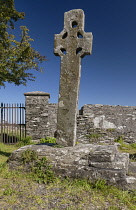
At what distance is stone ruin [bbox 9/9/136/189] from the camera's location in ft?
11.3

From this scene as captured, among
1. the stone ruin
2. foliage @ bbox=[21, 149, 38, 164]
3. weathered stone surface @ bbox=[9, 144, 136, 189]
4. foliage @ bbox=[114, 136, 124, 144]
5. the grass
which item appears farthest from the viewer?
foliage @ bbox=[114, 136, 124, 144]

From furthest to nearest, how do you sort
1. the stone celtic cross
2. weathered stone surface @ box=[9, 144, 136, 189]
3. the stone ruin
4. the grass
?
Result: the stone celtic cross, the stone ruin, weathered stone surface @ box=[9, 144, 136, 189], the grass

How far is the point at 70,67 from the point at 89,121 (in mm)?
5668

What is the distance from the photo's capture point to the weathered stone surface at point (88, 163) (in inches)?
128

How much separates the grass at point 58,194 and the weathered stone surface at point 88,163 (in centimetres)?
14

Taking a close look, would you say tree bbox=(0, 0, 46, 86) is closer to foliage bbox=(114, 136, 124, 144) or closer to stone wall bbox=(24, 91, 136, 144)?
stone wall bbox=(24, 91, 136, 144)

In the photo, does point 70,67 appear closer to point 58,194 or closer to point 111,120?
point 58,194

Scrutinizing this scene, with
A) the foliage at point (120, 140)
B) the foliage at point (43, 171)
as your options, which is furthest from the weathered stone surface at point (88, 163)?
the foliage at point (120, 140)

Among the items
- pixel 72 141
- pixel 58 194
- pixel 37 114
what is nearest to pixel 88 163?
pixel 72 141

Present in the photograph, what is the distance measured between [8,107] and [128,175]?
7.20 metres

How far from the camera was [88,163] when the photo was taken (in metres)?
3.53

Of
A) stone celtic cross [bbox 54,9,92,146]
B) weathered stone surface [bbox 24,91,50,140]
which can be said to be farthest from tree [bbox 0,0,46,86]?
stone celtic cross [bbox 54,9,92,146]

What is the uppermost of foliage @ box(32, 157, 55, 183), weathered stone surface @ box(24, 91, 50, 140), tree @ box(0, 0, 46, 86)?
tree @ box(0, 0, 46, 86)

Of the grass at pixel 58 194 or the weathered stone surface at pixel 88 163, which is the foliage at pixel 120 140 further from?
the grass at pixel 58 194
